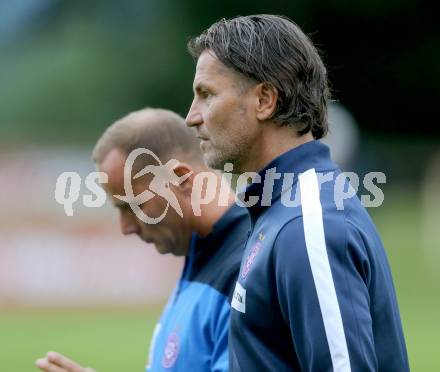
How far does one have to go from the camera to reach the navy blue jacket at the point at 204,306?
412 centimetres

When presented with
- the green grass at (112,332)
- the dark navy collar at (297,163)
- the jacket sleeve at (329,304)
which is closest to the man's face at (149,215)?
the dark navy collar at (297,163)

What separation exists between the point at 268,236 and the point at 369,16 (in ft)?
89.2

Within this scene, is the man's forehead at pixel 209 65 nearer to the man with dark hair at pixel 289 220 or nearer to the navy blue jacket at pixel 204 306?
the man with dark hair at pixel 289 220

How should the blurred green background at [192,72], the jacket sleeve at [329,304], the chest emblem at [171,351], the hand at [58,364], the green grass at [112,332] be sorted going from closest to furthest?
the jacket sleeve at [329,304], the hand at [58,364], the chest emblem at [171,351], the green grass at [112,332], the blurred green background at [192,72]

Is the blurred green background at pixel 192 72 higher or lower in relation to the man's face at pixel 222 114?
A: higher

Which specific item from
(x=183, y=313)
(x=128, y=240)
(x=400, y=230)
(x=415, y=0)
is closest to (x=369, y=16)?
(x=415, y=0)

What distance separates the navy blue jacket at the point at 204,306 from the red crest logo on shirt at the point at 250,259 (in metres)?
0.67

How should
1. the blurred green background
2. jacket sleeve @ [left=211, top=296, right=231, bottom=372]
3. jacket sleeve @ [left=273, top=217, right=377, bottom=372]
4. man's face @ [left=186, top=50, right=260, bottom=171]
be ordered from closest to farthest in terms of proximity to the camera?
jacket sleeve @ [left=273, top=217, right=377, bottom=372] → man's face @ [left=186, top=50, right=260, bottom=171] → jacket sleeve @ [left=211, top=296, right=231, bottom=372] → the blurred green background

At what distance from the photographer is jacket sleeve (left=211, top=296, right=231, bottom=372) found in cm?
399

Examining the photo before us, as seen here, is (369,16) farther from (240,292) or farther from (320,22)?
(240,292)

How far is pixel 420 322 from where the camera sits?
13156mm

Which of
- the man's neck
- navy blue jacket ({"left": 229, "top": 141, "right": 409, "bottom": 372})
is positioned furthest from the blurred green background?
navy blue jacket ({"left": 229, "top": 141, "right": 409, "bottom": 372})

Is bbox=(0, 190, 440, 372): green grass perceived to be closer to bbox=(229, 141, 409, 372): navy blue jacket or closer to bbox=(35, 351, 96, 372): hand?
bbox=(35, 351, 96, 372): hand

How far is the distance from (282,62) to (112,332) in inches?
375
